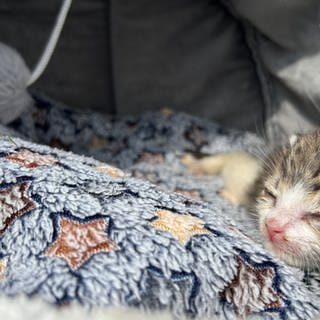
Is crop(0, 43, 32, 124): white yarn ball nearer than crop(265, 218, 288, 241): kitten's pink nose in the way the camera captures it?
No

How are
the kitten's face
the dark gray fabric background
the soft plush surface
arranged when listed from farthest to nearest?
the dark gray fabric background → the kitten's face → the soft plush surface

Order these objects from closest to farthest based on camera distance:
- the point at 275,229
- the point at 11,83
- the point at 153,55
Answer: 1. the point at 275,229
2. the point at 11,83
3. the point at 153,55

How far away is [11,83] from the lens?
2023mm

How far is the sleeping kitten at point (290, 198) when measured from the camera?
5.47ft

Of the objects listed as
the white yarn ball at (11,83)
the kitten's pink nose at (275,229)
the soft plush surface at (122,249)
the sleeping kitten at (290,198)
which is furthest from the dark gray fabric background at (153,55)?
the soft plush surface at (122,249)

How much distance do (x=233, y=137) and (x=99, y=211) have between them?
1.31 m

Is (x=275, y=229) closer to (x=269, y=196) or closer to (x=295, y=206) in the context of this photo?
(x=295, y=206)

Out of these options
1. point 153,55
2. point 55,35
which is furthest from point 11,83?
point 153,55

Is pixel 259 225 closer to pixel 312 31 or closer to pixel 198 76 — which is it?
pixel 312 31

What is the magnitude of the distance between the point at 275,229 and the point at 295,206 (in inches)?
3.6

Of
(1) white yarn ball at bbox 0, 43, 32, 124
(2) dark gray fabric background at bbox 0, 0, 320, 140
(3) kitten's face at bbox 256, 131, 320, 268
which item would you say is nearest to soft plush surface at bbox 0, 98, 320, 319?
(3) kitten's face at bbox 256, 131, 320, 268

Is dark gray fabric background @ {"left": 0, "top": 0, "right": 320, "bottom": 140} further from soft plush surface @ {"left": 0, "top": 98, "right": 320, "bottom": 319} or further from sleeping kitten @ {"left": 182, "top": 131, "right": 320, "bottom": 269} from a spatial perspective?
soft plush surface @ {"left": 0, "top": 98, "right": 320, "bottom": 319}

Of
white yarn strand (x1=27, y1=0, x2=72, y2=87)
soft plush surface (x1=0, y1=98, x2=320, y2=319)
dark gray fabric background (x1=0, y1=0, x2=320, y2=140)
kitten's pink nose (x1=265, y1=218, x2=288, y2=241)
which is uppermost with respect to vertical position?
dark gray fabric background (x1=0, y1=0, x2=320, y2=140)

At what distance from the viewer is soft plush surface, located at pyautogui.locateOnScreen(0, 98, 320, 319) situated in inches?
46.4
